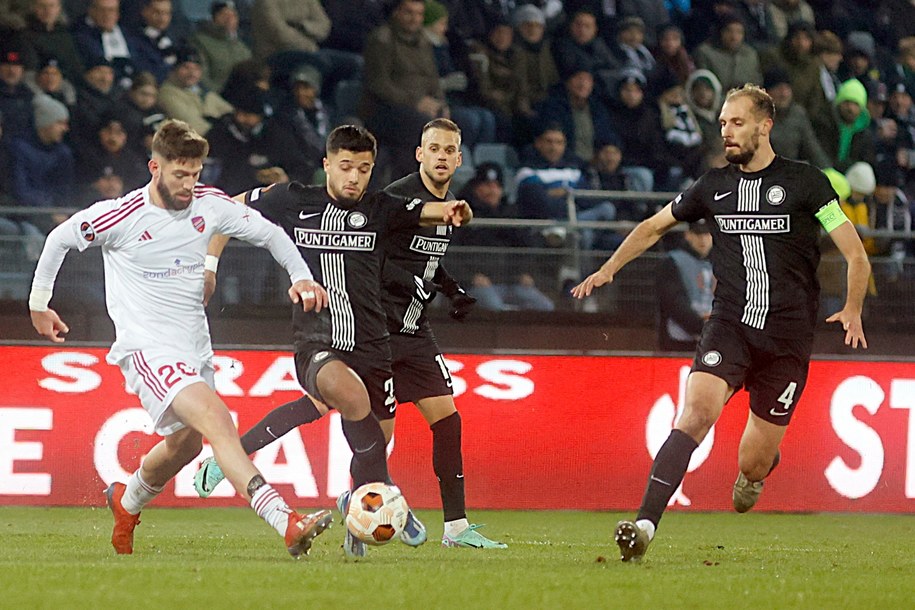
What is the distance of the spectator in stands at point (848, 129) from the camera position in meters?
15.1

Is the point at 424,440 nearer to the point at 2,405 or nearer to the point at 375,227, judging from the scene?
the point at 2,405

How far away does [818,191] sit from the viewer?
729cm

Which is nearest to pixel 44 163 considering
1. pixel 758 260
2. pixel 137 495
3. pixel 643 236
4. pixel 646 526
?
pixel 137 495

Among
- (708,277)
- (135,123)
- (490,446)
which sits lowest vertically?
(490,446)

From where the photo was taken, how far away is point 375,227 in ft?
23.9

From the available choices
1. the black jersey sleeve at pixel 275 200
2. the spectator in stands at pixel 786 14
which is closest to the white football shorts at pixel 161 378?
the black jersey sleeve at pixel 275 200

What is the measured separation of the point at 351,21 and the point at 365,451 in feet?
27.7

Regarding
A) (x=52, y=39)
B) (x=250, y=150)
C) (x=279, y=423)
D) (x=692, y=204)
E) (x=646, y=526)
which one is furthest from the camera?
(x=52, y=39)

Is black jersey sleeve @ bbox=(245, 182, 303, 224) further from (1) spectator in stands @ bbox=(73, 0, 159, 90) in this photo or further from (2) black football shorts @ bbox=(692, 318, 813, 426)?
(1) spectator in stands @ bbox=(73, 0, 159, 90)

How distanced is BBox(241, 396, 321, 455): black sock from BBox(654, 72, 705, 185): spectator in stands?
7247mm

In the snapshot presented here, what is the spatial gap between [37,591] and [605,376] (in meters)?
6.34

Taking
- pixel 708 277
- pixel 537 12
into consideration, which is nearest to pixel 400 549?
pixel 708 277

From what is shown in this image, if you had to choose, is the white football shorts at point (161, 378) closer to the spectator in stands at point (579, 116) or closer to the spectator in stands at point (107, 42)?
the spectator in stands at point (107, 42)

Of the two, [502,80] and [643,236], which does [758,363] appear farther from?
[502,80]
